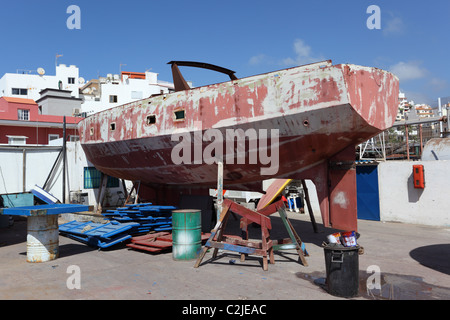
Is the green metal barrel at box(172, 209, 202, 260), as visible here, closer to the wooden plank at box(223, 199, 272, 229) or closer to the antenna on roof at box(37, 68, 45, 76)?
the wooden plank at box(223, 199, 272, 229)

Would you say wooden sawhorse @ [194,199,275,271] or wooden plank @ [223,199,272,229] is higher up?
wooden plank @ [223,199,272,229]

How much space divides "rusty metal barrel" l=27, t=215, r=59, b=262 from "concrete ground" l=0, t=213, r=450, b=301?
18cm

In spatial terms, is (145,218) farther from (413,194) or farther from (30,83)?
(30,83)

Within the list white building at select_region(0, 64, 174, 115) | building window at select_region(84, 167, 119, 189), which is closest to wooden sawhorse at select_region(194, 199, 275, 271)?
building window at select_region(84, 167, 119, 189)

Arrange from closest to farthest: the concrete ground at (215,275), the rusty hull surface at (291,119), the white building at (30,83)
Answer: the concrete ground at (215,275), the rusty hull surface at (291,119), the white building at (30,83)

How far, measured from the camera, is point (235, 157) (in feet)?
26.0

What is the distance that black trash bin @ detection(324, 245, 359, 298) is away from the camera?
4.41 m

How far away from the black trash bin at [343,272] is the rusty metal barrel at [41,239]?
5.37 metres

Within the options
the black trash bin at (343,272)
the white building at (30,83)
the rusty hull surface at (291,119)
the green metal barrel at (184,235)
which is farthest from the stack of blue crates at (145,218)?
the white building at (30,83)

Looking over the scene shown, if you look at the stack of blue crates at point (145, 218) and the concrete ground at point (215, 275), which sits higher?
the stack of blue crates at point (145, 218)

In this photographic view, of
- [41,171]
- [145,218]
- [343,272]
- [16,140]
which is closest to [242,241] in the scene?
[343,272]

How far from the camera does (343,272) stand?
4445mm

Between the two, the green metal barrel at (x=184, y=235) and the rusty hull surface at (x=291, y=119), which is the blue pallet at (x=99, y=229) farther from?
the rusty hull surface at (x=291, y=119)

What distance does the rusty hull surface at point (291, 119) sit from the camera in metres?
6.48
